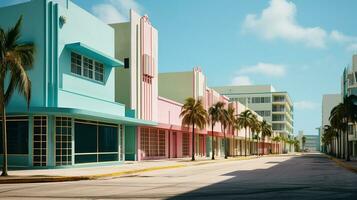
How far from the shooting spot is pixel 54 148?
103ft

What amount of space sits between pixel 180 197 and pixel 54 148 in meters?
18.5

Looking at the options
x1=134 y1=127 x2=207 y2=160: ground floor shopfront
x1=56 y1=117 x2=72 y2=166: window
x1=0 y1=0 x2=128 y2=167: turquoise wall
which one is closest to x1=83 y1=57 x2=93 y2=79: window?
x1=0 y1=0 x2=128 y2=167: turquoise wall

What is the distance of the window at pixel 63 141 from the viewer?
31.7 metres

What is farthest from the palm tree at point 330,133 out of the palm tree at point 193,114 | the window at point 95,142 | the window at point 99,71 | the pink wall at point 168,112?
the window at point 99,71

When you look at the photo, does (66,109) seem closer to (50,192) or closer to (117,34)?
(50,192)

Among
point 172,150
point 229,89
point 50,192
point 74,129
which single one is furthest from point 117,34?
point 229,89

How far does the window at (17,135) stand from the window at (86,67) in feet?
17.2

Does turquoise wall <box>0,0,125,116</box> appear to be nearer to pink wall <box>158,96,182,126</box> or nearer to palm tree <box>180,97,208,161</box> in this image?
pink wall <box>158,96,182,126</box>

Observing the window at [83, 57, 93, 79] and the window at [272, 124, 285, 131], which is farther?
the window at [272, 124, 285, 131]

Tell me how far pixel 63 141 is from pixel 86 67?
6.95 meters

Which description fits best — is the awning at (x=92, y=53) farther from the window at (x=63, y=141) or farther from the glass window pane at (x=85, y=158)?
the glass window pane at (x=85, y=158)

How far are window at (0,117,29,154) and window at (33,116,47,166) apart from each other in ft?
2.34

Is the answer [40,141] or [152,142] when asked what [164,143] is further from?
[40,141]

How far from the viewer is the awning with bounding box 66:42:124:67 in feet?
109
